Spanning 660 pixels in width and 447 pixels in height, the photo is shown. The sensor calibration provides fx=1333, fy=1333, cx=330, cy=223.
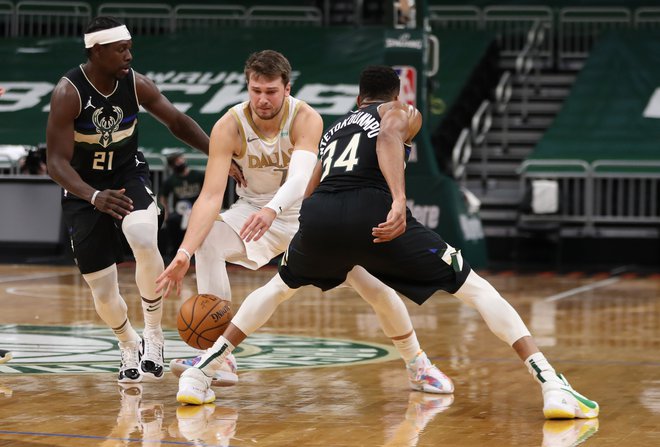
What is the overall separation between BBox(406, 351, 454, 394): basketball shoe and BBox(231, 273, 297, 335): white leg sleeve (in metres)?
0.97

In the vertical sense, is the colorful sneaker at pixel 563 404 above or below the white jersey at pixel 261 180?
below

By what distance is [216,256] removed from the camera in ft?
25.6

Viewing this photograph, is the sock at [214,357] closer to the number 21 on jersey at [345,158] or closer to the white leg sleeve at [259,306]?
the white leg sleeve at [259,306]

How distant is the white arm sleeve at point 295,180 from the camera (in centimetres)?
738

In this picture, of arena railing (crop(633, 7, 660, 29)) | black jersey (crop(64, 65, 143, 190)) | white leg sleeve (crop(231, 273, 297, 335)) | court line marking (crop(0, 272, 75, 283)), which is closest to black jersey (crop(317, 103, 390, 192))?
white leg sleeve (crop(231, 273, 297, 335))

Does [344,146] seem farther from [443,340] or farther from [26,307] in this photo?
[26,307]

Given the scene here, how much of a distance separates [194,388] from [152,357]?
90 cm

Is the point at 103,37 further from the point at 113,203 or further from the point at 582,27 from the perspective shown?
the point at 582,27

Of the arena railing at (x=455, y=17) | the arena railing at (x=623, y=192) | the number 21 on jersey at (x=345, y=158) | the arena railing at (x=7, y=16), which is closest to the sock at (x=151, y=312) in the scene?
the number 21 on jersey at (x=345, y=158)

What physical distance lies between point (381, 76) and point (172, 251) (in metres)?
14.0

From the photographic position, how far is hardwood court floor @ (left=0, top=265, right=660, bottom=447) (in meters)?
6.50

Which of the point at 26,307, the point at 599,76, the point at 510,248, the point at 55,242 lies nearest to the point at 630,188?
the point at 510,248

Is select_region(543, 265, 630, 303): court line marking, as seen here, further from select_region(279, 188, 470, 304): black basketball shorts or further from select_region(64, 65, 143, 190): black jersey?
select_region(279, 188, 470, 304): black basketball shorts

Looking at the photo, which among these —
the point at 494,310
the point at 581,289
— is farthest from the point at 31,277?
the point at 494,310
